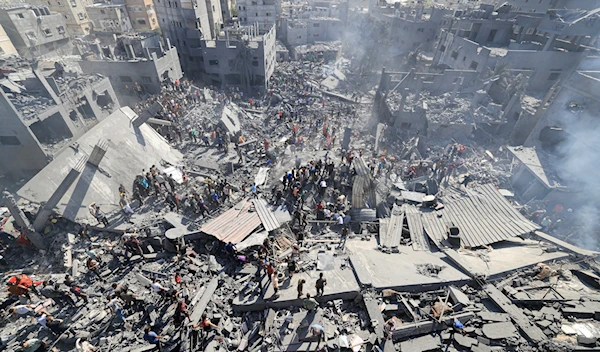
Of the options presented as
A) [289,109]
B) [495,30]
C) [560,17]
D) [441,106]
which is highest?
[560,17]

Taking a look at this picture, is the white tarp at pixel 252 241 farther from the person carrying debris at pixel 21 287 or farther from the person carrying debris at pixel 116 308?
the person carrying debris at pixel 21 287

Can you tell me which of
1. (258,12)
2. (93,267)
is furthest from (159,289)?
(258,12)

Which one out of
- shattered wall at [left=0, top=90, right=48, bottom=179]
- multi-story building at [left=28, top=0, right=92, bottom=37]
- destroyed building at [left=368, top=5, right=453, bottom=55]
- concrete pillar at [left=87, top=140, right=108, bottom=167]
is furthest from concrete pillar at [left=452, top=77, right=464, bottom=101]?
multi-story building at [left=28, top=0, right=92, bottom=37]

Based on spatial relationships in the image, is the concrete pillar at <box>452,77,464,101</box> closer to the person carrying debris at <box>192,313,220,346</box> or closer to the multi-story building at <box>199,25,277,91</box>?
the multi-story building at <box>199,25,277,91</box>

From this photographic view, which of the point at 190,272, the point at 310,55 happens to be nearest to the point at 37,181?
the point at 190,272

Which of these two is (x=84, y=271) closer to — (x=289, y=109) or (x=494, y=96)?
(x=289, y=109)

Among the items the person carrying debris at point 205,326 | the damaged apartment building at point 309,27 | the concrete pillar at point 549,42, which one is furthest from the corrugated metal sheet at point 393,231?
the damaged apartment building at point 309,27

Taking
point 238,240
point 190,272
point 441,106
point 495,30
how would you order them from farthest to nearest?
point 495,30
point 441,106
point 238,240
point 190,272

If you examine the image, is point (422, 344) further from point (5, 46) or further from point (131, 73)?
point (5, 46)

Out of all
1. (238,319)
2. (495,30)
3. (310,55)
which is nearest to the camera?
(238,319)
